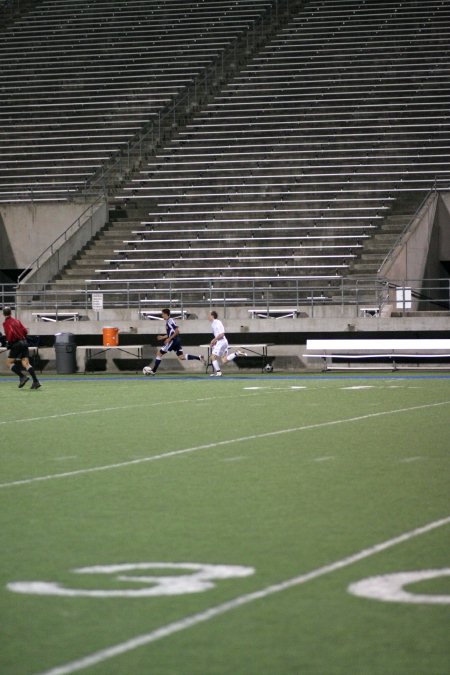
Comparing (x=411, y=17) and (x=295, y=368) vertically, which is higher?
(x=411, y=17)

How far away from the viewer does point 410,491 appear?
10.1 m

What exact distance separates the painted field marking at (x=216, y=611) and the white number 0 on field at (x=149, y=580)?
0.32 m

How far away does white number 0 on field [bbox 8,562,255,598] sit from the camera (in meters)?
6.58

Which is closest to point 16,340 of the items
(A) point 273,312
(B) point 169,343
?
(B) point 169,343

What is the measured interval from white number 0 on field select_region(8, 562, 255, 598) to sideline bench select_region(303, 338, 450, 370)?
911 inches

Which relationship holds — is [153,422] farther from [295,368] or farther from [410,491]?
[295,368]

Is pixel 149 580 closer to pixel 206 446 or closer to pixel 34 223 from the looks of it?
pixel 206 446

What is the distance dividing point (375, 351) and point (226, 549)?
2392cm

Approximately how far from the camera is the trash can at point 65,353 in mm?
31844

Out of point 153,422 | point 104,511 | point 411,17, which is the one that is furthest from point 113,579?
point 411,17

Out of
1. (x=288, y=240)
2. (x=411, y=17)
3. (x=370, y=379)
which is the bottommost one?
(x=370, y=379)

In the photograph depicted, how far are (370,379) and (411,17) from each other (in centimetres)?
2574

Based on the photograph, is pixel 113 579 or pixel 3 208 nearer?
pixel 113 579

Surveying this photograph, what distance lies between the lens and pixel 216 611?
20.1 feet
